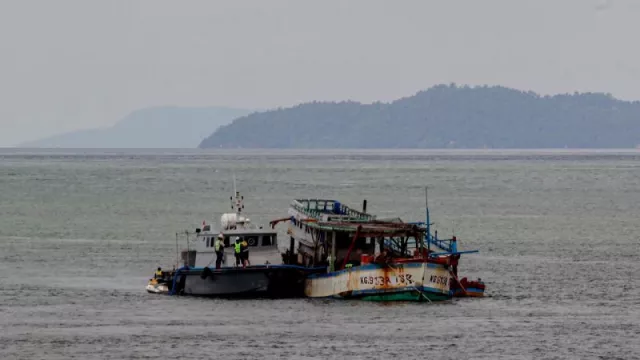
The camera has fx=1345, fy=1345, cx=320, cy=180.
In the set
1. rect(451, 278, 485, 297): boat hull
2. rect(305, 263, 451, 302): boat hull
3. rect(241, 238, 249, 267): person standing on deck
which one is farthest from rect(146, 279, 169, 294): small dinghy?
rect(451, 278, 485, 297): boat hull

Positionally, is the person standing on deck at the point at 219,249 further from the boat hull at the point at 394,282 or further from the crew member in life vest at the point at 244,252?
the boat hull at the point at 394,282

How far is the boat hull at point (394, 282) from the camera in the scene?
6456 centimetres

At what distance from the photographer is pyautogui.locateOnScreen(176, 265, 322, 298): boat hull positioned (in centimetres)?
6788

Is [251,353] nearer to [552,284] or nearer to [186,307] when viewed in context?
[186,307]

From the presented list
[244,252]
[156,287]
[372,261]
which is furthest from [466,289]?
[156,287]

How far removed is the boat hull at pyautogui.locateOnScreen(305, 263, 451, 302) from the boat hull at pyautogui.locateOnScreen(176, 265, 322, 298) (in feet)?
8.63

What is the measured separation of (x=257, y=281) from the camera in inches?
2675

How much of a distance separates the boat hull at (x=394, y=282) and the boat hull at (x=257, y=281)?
8.63 feet

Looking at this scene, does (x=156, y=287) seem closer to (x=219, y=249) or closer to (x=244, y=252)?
(x=219, y=249)

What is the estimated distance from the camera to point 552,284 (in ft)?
254

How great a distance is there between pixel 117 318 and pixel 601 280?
30555 millimetres

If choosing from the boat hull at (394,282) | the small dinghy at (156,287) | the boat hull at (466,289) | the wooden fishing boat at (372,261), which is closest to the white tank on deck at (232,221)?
the wooden fishing boat at (372,261)

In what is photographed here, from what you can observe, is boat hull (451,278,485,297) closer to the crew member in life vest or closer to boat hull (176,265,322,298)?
boat hull (176,265,322,298)

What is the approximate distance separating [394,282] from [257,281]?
7.42 m
